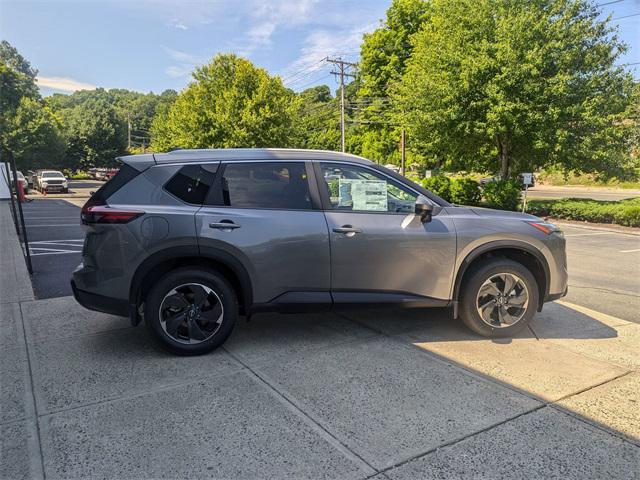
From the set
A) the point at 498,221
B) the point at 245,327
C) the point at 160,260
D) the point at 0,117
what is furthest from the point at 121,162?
the point at 0,117

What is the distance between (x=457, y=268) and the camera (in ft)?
13.8

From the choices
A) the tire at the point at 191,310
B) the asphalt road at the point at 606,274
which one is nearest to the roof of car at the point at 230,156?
the tire at the point at 191,310

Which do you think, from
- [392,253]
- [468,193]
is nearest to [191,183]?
[392,253]

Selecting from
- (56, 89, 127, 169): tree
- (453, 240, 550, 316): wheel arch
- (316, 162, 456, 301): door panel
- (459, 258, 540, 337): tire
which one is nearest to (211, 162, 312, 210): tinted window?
(316, 162, 456, 301): door panel

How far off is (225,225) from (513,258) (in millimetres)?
2703

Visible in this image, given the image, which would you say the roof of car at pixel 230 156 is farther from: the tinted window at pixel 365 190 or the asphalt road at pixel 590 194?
the asphalt road at pixel 590 194

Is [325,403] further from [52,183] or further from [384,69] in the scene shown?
[384,69]

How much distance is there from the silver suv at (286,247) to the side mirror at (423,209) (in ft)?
0.04

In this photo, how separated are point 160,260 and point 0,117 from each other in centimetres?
4628

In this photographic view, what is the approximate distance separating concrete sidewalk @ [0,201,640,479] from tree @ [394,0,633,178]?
1364 centimetres

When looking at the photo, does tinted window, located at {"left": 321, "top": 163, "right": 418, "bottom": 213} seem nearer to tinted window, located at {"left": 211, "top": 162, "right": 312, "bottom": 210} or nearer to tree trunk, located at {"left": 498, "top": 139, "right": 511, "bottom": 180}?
tinted window, located at {"left": 211, "top": 162, "right": 312, "bottom": 210}

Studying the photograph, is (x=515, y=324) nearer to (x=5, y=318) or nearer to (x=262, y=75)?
(x=5, y=318)

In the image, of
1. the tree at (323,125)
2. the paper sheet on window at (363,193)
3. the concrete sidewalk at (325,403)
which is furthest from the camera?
the tree at (323,125)

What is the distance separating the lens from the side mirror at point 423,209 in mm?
3971
